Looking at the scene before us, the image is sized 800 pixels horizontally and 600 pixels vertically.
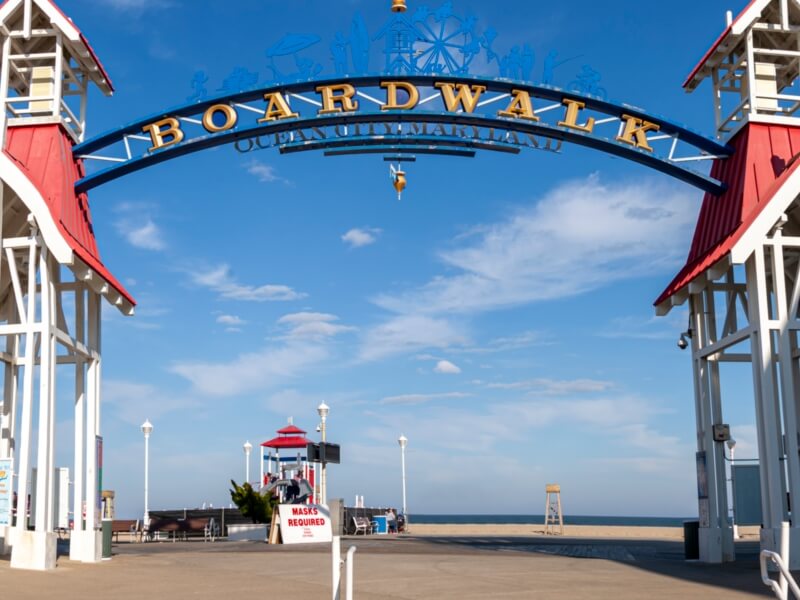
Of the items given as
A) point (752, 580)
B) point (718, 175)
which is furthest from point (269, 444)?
point (752, 580)

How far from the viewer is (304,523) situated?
31.3 metres

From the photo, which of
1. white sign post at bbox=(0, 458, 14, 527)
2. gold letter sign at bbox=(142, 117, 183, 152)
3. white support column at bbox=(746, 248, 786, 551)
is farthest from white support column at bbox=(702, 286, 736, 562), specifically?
white sign post at bbox=(0, 458, 14, 527)

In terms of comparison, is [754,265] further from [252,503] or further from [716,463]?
[252,503]

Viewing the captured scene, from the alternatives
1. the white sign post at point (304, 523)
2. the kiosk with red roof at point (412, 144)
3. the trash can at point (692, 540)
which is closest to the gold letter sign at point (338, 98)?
the kiosk with red roof at point (412, 144)

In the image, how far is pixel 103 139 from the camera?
2247cm

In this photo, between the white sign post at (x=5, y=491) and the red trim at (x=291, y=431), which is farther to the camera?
the red trim at (x=291, y=431)

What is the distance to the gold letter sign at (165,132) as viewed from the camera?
2238 cm

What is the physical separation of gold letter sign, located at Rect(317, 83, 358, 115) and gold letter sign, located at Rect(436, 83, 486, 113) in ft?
6.29

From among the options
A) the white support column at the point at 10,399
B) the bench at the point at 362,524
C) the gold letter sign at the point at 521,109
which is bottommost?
the bench at the point at 362,524

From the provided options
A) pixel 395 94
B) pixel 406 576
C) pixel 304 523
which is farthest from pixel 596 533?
pixel 406 576

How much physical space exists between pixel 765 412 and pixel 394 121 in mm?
9667

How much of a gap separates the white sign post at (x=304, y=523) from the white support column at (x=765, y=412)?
14462mm

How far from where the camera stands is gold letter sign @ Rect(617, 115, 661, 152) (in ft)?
74.5

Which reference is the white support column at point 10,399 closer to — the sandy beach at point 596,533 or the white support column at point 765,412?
the white support column at point 765,412
